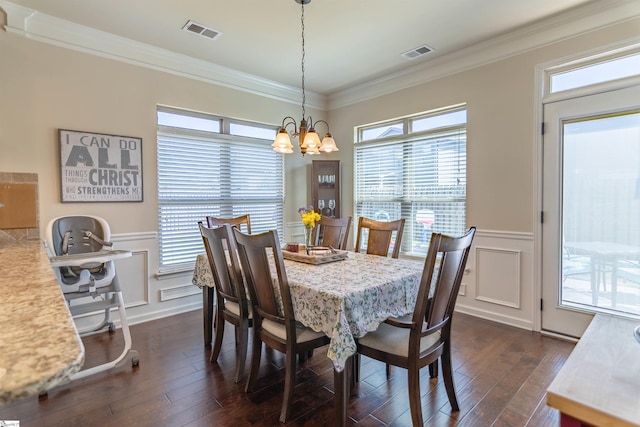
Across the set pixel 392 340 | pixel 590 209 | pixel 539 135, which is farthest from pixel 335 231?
pixel 590 209

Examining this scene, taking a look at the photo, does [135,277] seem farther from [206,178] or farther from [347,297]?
[347,297]

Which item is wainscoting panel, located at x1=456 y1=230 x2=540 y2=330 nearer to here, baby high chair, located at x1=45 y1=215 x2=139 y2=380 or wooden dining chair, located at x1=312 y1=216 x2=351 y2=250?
wooden dining chair, located at x1=312 y1=216 x2=351 y2=250

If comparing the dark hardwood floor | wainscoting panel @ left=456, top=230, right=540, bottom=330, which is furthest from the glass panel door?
the dark hardwood floor

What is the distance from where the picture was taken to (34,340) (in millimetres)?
658

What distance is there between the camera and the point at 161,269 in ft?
12.2

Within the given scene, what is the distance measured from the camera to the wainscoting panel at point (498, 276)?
335 centimetres

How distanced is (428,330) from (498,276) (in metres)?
2.12

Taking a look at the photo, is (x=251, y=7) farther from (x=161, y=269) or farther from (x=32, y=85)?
(x=161, y=269)

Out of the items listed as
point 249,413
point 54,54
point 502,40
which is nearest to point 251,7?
point 54,54

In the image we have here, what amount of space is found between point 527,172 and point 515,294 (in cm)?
121

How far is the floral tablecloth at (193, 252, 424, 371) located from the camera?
1660 mm

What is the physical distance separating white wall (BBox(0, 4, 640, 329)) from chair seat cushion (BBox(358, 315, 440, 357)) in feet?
6.37

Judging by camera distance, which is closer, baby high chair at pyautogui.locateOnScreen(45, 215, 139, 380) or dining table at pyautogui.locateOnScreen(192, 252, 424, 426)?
dining table at pyautogui.locateOnScreen(192, 252, 424, 426)

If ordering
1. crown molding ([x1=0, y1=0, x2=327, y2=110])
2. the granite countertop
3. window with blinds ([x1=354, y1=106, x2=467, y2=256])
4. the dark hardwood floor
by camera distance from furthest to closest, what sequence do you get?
window with blinds ([x1=354, y1=106, x2=467, y2=256]), crown molding ([x1=0, y1=0, x2=327, y2=110]), the dark hardwood floor, the granite countertop
